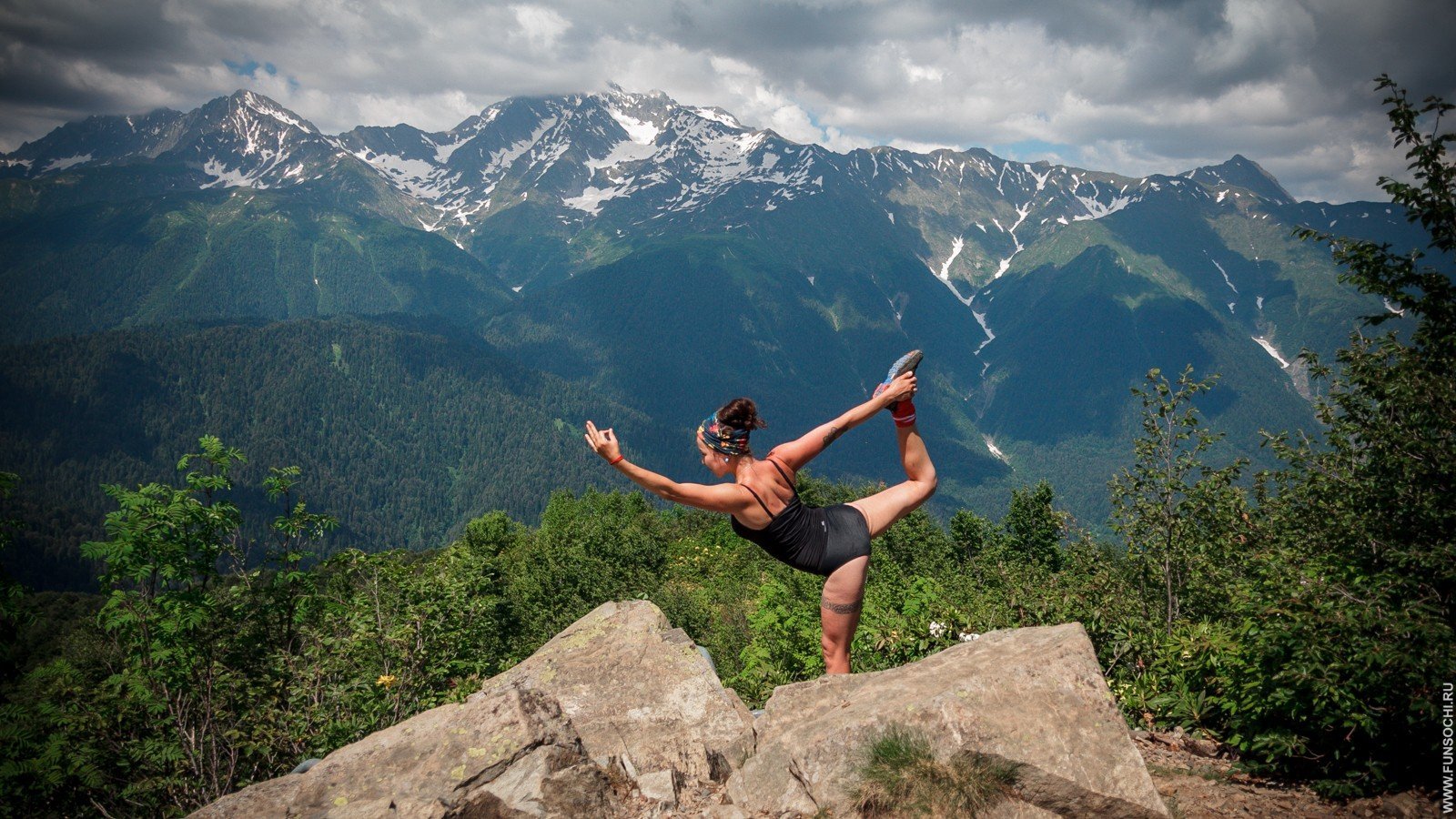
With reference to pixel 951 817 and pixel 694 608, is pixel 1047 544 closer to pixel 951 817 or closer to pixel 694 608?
pixel 694 608

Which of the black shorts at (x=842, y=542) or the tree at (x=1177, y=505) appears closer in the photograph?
the black shorts at (x=842, y=542)

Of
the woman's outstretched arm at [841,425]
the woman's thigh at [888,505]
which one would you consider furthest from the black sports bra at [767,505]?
the woman's thigh at [888,505]

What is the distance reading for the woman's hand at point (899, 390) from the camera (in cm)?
629

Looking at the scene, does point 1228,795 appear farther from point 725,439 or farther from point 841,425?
point 725,439

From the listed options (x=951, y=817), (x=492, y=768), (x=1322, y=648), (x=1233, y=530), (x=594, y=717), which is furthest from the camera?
(x=1233, y=530)

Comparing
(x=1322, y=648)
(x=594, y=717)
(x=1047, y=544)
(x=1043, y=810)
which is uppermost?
(x=1322, y=648)

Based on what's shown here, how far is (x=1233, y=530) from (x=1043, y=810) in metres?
9.97

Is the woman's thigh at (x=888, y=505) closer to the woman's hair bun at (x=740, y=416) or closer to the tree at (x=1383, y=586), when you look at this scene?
the woman's hair bun at (x=740, y=416)

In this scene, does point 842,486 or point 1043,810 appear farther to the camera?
point 842,486

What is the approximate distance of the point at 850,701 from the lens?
267 inches

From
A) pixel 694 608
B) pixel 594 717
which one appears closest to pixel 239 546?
pixel 594 717

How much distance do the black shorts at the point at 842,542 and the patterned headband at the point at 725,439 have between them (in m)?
0.99

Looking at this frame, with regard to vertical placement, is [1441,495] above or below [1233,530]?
above

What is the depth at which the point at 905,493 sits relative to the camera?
7.10m
